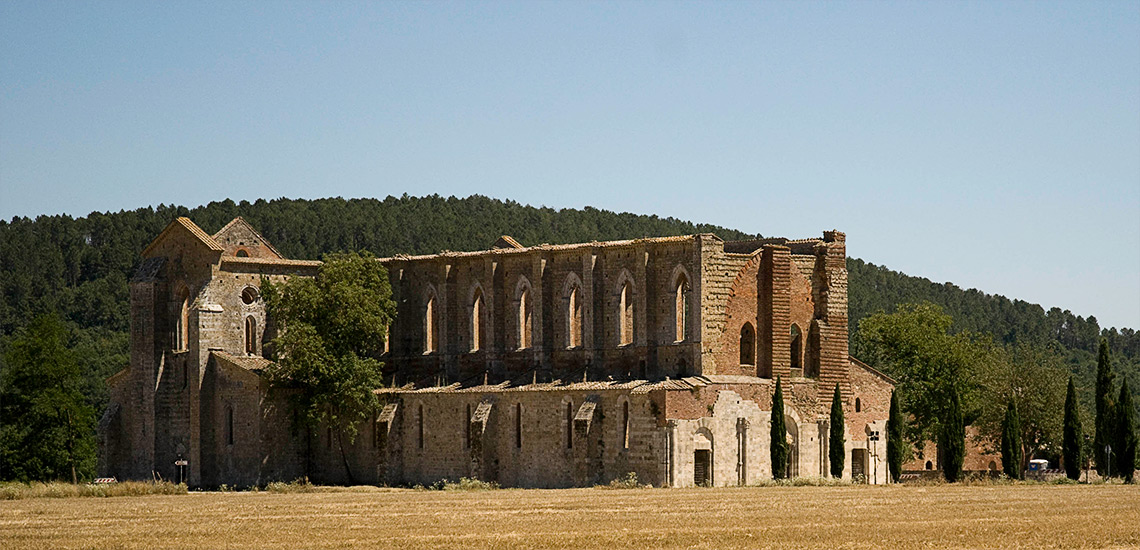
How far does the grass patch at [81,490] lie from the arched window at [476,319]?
543 inches

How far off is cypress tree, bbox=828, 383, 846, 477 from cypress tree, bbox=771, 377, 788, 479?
2219 mm

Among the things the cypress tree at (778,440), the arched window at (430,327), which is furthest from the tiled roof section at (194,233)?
the cypress tree at (778,440)

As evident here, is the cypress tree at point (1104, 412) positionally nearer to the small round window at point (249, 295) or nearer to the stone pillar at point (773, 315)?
the stone pillar at point (773, 315)

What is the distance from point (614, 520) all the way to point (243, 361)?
32.1 metres

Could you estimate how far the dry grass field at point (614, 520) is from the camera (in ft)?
121

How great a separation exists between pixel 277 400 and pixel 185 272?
267 inches

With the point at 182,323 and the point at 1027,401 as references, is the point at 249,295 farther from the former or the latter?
the point at 1027,401

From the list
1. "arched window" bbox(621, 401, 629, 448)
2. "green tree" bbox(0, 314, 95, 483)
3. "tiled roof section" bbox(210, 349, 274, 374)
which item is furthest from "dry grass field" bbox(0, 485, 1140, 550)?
"green tree" bbox(0, 314, 95, 483)

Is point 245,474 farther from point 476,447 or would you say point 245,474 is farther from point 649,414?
point 649,414

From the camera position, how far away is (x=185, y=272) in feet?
240

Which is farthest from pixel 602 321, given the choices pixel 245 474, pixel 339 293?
pixel 245 474

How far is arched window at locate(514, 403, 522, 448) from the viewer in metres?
67.4

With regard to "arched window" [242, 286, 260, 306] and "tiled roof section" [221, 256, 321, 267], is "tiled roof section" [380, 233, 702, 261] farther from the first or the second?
"arched window" [242, 286, 260, 306]

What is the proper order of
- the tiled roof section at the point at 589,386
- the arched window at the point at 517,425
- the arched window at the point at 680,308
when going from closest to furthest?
the tiled roof section at the point at 589,386
the arched window at the point at 680,308
the arched window at the point at 517,425
